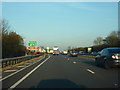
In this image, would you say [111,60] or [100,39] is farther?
[100,39]

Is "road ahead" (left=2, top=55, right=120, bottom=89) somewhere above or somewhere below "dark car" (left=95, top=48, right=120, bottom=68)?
below

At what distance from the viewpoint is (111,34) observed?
7994cm

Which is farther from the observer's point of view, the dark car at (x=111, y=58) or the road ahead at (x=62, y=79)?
the dark car at (x=111, y=58)

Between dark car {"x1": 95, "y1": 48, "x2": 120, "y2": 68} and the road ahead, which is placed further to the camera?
dark car {"x1": 95, "y1": 48, "x2": 120, "y2": 68}

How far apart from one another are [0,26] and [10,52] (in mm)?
7647

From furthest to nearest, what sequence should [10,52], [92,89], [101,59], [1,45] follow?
[10,52]
[1,45]
[101,59]
[92,89]

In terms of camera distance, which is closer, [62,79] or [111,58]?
[62,79]

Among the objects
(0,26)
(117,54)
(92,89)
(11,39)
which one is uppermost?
(0,26)

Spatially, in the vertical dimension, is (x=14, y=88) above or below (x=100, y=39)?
below

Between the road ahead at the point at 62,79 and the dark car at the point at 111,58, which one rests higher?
the dark car at the point at 111,58

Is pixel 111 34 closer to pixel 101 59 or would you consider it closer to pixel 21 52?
pixel 21 52

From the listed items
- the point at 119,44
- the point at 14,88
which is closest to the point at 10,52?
the point at 119,44

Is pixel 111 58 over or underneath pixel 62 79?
over

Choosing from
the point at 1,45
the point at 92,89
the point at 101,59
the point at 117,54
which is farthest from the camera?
the point at 1,45
